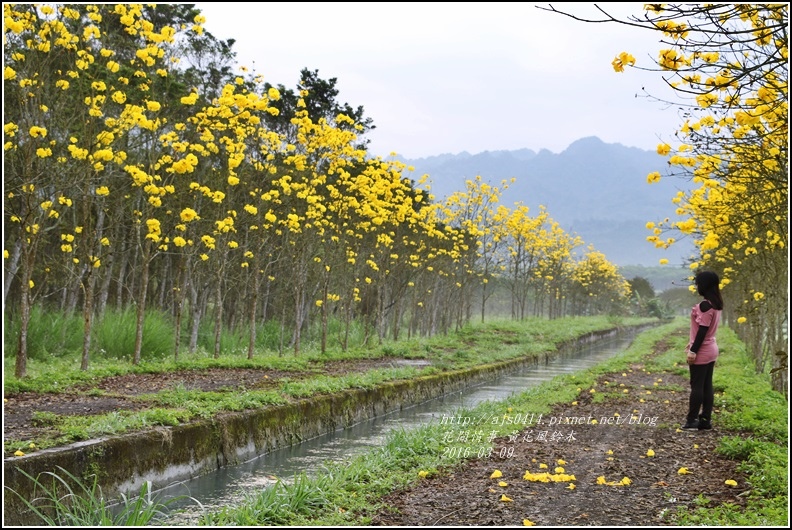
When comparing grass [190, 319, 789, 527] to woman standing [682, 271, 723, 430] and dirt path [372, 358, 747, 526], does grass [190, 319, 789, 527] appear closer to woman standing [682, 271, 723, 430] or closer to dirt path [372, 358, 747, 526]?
dirt path [372, 358, 747, 526]

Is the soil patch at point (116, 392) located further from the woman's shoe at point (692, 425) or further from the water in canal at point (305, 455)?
the woman's shoe at point (692, 425)

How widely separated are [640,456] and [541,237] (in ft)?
103

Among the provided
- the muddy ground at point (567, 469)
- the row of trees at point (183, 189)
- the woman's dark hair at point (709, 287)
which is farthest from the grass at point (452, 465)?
the row of trees at point (183, 189)

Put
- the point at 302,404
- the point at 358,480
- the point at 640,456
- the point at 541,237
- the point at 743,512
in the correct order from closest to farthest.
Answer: the point at 743,512
the point at 358,480
the point at 640,456
the point at 302,404
the point at 541,237

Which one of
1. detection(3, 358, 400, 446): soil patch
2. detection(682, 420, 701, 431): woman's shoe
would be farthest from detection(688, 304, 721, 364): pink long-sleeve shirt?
detection(3, 358, 400, 446): soil patch

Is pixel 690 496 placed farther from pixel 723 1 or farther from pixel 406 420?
pixel 406 420

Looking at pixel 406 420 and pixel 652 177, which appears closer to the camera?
pixel 652 177

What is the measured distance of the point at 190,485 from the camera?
24.4 feet

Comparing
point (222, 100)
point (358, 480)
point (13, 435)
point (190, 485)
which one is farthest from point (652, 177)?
point (222, 100)

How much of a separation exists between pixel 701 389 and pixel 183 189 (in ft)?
32.5

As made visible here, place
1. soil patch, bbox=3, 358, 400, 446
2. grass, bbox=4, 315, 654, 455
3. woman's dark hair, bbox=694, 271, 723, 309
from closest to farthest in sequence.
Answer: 1. soil patch, bbox=3, 358, 400, 446
2. grass, bbox=4, 315, 654, 455
3. woman's dark hair, bbox=694, 271, 723, 309

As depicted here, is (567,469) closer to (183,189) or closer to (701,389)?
(701,389)

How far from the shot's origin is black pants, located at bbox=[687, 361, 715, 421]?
7980mm

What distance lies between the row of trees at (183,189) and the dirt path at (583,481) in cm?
625
